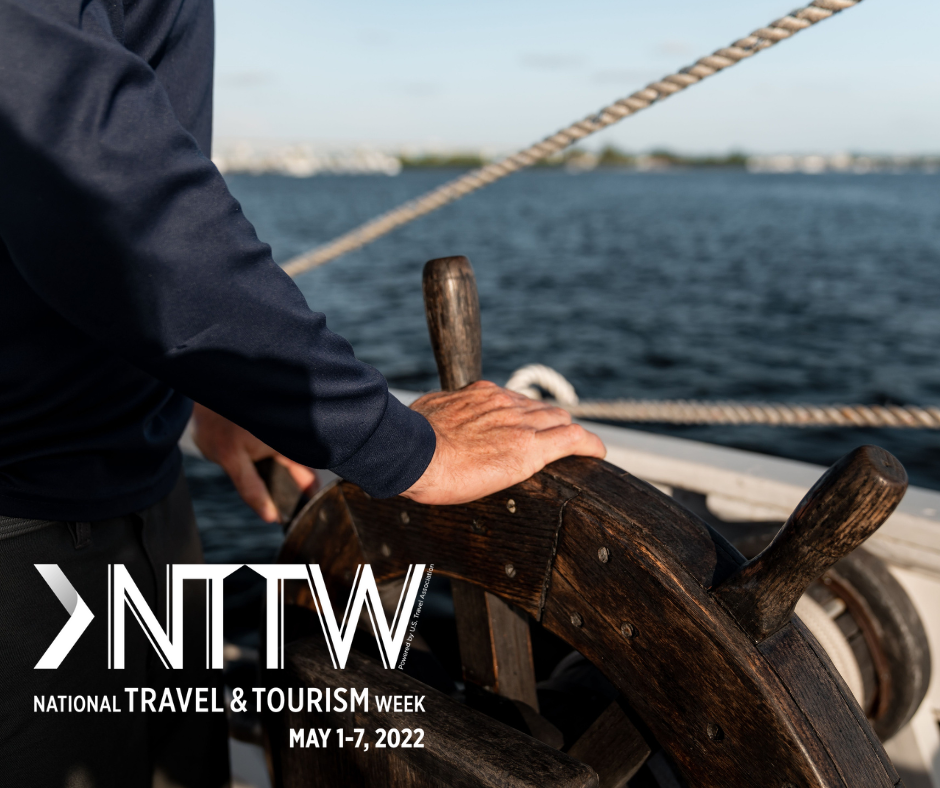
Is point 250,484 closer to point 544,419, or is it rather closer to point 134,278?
point 544,419

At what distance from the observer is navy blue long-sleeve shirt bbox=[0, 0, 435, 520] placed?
67cm

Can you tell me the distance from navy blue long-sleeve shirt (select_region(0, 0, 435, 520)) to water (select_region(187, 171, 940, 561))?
4.91 metres

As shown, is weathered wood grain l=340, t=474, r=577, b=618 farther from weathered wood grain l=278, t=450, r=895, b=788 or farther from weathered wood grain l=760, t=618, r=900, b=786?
weathered wood grain l=760, t=618, r=900, b=786

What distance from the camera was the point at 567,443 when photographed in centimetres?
99

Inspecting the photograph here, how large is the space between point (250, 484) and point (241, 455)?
0.06 m

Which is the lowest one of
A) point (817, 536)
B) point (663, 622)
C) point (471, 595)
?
point (471, 595)

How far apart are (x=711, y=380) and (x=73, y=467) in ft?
38.3

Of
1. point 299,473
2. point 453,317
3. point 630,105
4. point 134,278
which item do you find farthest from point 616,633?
point 630,105

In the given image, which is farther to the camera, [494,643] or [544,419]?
[494,643]

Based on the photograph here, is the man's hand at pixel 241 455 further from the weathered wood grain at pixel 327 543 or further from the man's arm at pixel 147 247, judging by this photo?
the man's arm at pixel 147 247

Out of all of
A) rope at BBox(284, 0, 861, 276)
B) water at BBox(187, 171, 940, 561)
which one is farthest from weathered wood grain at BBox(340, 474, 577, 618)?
water at BBox(187, 171, 940, 561)

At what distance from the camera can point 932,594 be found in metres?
1.88

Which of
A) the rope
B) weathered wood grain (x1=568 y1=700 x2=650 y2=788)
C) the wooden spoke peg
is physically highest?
the rope

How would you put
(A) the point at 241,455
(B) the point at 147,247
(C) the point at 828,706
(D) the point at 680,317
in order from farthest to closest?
(D) the point at 680,317
(A) the point at 241,455
(C) the point at 828,706
(B) the point at 147,247
